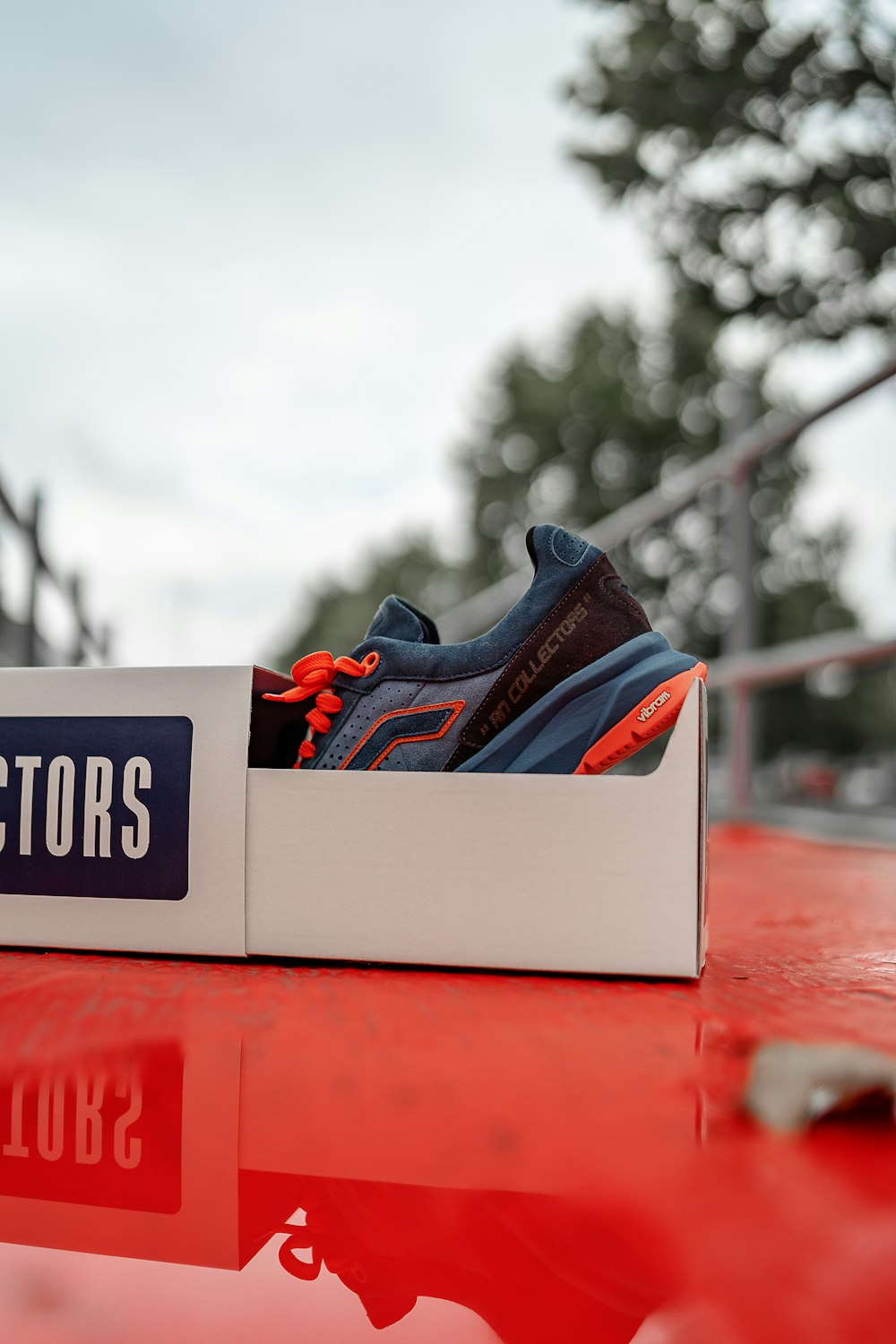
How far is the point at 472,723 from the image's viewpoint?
0.67 meters

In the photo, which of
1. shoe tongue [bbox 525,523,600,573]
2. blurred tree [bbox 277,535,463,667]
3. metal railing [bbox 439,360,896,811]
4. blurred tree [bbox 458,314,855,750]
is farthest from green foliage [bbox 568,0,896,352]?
blurred tree [bbox 277,535,463,667]

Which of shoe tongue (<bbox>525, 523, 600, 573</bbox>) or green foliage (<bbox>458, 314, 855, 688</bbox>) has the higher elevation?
green foliage (<bbox>458, 314, 855, 688</bbox>)

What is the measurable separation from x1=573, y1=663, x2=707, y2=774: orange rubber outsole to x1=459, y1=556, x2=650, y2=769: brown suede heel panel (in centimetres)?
5

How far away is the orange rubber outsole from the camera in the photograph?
0.63 metres

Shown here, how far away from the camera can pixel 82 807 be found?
2.23 ft

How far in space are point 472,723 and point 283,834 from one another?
15 cm

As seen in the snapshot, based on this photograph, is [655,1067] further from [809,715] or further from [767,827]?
[809,715]

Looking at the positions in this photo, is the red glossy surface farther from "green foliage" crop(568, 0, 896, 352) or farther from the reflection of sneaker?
"green foliage" crop(568, 0, 896, 352)

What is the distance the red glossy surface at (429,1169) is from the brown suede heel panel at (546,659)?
0.58 ft

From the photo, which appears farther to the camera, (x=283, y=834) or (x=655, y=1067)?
(x=283, y=834)

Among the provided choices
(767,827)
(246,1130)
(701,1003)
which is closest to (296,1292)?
(246,1130)

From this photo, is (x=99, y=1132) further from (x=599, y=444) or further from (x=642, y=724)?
(x=599, y=444)

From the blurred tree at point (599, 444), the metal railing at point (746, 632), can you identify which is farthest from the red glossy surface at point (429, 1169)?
the blurred tree at point (599, 444)

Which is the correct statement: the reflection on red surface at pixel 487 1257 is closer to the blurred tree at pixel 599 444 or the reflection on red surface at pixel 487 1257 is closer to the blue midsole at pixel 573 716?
the blue midsole at pixel 573 716
